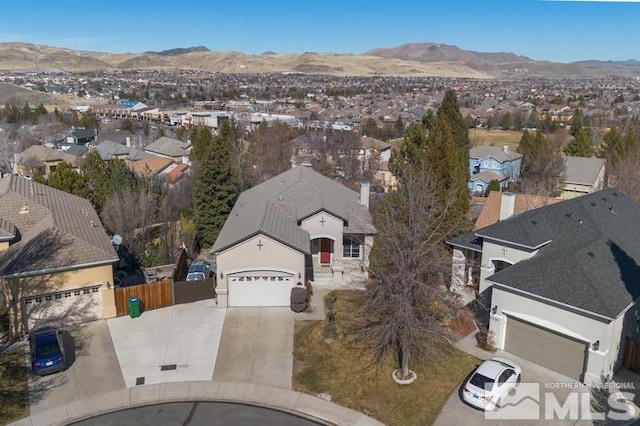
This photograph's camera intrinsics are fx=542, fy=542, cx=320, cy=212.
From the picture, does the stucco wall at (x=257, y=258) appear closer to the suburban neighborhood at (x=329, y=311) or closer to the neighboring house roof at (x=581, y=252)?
the suburban neighborhood at (x=329, y=311)

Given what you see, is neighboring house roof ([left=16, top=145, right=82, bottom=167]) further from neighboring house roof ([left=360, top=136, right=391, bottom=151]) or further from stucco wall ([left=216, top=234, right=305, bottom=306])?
stucco wall ([left=216, top=234, right=305, bottom=306])

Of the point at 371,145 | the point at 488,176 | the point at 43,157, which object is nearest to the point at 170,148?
the point at 43,157

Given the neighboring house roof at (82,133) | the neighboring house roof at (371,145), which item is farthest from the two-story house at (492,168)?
the neighboring house roof at (82,133)

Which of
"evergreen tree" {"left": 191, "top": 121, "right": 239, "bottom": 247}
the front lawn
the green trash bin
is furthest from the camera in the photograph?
"evergreen tree" {"left": 191, "top": 121, "right": 239, "bottom": 247}

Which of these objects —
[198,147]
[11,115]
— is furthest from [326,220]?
[11,115]

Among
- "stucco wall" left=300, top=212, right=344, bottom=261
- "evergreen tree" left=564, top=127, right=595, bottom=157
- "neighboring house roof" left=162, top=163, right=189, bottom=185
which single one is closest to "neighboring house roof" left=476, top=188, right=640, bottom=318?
"stucco wall" left=300, top=212, right=344, bottom=261

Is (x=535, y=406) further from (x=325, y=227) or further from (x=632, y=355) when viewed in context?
(x=325, y=227)

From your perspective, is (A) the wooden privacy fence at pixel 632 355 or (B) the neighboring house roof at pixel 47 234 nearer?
(A) the wooden privacy fence at pixel 632 355
